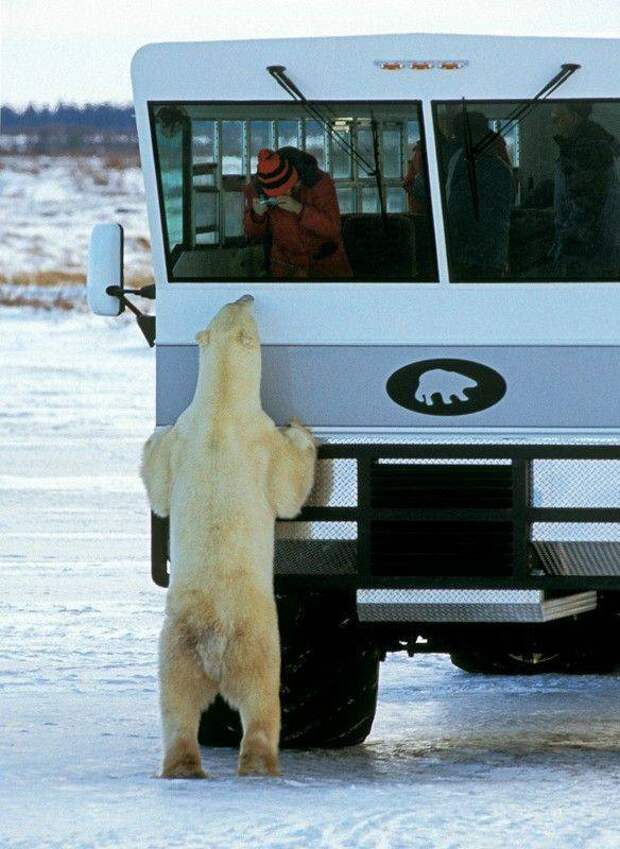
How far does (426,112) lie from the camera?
7.05 metres

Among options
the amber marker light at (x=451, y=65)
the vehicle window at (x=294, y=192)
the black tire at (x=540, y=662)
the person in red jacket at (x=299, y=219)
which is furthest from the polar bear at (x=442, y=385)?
the black tire at (x=540, y=662)

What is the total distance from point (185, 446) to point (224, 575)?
0.48 metres

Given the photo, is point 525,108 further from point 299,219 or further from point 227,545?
point 227,545

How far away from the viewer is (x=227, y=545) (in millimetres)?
6645

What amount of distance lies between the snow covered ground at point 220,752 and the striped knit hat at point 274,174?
2.03m

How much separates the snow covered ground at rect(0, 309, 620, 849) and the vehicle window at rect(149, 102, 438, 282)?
1.73 metres

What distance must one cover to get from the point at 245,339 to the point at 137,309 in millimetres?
1048

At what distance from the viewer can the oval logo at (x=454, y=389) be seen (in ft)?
23.0

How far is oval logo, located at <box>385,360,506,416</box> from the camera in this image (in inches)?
276

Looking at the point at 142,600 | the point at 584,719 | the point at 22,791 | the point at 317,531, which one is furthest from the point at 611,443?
the point at 142,600

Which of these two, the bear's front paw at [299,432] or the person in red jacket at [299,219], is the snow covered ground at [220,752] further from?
the person in red jacket at [299,219]

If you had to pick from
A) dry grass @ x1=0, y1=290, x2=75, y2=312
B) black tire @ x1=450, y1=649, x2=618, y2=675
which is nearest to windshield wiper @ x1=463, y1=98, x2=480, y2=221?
black tire @ x1=450, y1=649, x2=618, y2=675

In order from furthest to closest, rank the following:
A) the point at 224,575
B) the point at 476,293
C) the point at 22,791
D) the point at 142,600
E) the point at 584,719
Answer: the point at 142,600, the point at 584,719, the point at 476,293, the point at 224,575, the point at 22,791

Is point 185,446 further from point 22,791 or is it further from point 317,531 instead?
point 22,791
